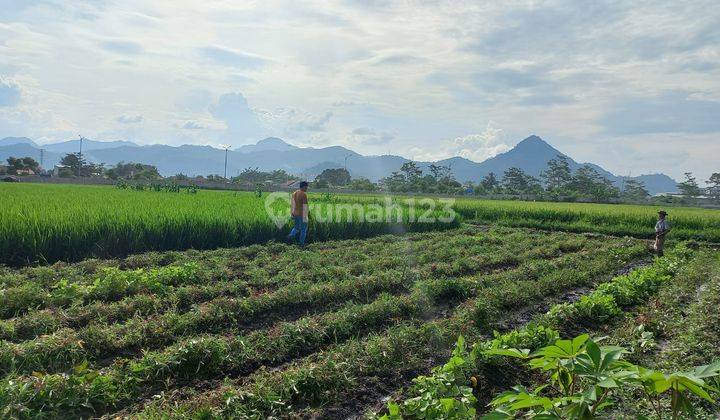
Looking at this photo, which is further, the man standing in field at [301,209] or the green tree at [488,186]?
the green tree at [488,186]

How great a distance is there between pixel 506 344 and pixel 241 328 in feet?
10.4

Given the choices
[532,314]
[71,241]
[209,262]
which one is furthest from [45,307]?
[532,314]

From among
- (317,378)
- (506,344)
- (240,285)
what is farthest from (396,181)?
(317,378)

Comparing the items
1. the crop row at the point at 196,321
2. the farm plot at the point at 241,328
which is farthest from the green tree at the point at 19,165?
the crop row at the point at 196,321

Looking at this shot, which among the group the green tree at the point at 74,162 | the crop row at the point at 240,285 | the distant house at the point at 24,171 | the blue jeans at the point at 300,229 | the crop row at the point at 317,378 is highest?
the green tree at the point at 74,162

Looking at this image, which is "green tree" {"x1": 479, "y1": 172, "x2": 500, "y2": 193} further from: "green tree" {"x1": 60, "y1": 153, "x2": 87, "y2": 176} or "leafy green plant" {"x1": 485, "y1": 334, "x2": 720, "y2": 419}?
"leafy green plant" {"x1": 485, "y1": 334, "x2": 720, "y2": 419}

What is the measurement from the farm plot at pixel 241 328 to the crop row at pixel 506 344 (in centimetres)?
52

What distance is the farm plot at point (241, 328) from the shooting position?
3.88 meters

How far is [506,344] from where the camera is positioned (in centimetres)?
477

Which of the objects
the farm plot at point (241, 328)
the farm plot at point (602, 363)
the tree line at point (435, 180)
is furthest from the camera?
the tree line at point (435, 180)

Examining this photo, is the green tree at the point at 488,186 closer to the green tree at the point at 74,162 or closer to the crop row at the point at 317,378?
the green tree at the point at 74,162

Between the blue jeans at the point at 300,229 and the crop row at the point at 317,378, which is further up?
the blue jeans at the point at 300,229

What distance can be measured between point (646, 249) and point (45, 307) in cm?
1532

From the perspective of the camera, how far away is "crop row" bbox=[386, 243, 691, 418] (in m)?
3.45
